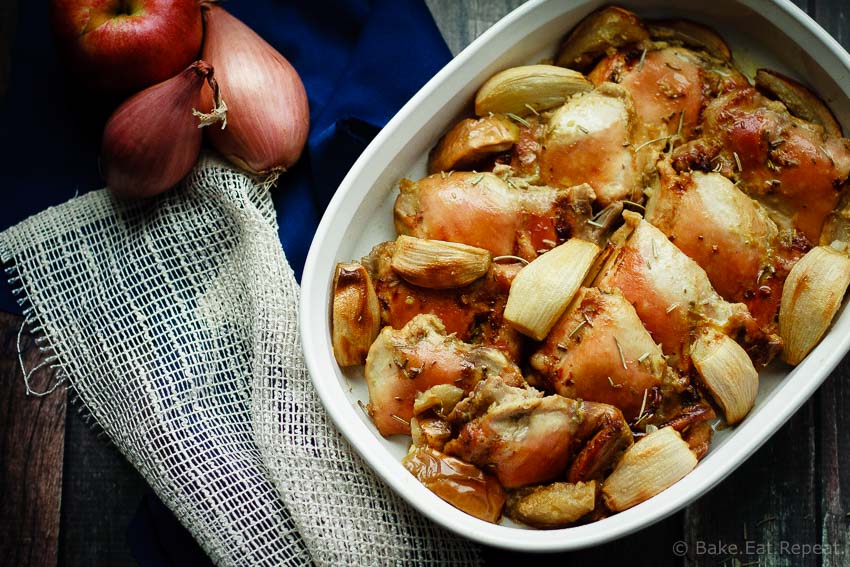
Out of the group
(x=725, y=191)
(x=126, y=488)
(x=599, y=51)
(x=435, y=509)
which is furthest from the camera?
(x=126, y=488)

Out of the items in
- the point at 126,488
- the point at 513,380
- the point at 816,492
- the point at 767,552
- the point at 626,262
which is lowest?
the point at 126,488

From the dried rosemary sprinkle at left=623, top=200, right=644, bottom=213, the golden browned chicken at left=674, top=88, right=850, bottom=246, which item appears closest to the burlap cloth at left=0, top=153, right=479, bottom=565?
the dried rosemary sprinkle at left=623, top=200, right=644, bottom=213

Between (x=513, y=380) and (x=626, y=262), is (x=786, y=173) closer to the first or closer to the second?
(x=626, y=262)

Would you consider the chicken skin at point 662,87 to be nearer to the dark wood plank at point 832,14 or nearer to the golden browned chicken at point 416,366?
the dark wood plank at point 832,14

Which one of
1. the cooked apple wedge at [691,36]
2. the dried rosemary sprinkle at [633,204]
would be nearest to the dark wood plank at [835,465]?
the dried rosemary sprinkle at [633,204]

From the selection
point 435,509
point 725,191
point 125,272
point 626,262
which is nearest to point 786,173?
point 725,191

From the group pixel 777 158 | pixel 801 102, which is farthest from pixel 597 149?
pixel 801 102

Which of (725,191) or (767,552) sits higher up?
(725,191)
